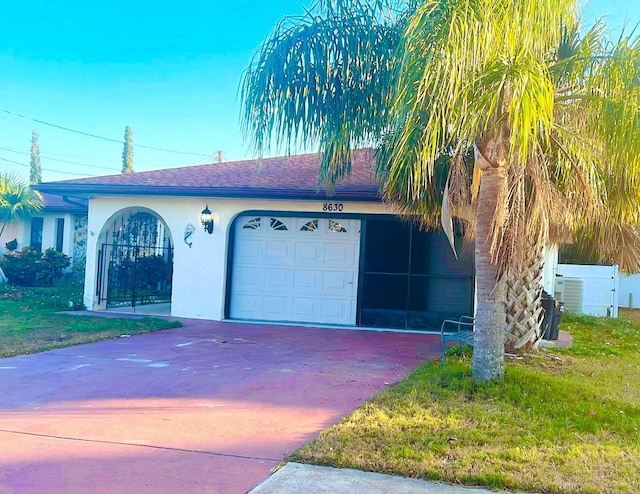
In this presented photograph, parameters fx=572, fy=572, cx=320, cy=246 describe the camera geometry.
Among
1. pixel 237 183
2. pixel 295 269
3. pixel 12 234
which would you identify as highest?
pixel 237 183

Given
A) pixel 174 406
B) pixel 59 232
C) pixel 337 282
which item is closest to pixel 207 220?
pixel 337 282

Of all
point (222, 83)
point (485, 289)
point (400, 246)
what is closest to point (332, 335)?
point (400, 246)

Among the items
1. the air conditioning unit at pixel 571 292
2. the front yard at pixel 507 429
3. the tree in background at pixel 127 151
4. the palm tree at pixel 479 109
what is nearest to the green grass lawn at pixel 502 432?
the front yard at pixel 507 429

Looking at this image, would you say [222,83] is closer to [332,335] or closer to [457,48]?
[332,335]

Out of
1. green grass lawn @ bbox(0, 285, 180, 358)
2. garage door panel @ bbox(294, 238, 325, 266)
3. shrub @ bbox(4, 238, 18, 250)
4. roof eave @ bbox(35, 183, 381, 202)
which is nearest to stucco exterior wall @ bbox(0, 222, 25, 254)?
shrub @ bbox(4, 238, 18, 250)

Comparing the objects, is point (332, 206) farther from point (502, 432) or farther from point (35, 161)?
point (35, 161)

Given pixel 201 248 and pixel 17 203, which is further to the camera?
pixel 17 203

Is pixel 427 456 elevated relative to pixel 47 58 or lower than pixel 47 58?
lower

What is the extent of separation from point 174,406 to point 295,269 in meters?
7.79

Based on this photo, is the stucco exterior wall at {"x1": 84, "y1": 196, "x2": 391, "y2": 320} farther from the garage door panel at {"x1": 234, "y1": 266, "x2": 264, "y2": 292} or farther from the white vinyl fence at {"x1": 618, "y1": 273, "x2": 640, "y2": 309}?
the white vinyl fence at {"x1": 618, "y1": 273, "x2": 640, "y2": 309}

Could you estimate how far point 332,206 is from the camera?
13.4 metres

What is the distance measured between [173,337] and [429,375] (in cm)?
560

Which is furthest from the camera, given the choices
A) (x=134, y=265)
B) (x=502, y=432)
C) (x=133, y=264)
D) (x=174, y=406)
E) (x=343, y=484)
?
(x=133, y=264)

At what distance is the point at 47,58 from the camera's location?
802 inches
